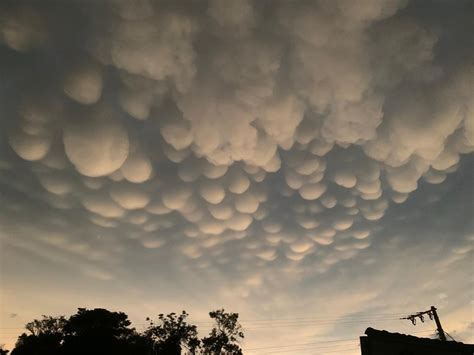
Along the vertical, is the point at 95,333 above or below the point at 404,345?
above

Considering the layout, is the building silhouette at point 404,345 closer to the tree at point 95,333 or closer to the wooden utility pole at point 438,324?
the wooden utility pole at point 438,324

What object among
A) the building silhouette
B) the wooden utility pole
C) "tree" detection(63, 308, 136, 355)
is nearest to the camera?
the building silhouette

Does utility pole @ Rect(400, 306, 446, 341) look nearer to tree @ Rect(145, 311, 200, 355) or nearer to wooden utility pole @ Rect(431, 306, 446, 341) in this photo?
wooden utility pole @ Rect(431, 306, 446, 341)

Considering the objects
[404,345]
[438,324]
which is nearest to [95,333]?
[404,345]

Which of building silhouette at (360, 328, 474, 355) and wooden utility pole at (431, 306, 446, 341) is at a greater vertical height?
wooden utility pole at (431, 306, 446, 341)

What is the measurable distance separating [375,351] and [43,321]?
72.4m

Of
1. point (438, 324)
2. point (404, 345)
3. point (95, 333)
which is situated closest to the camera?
point (404, 345)

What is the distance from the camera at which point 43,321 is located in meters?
64.9

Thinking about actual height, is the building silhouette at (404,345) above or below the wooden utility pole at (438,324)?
below

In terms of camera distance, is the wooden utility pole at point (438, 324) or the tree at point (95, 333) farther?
the tree at point (95, 333)

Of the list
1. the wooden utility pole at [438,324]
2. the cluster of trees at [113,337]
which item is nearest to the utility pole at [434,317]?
the wooden utility pole at [438,324]

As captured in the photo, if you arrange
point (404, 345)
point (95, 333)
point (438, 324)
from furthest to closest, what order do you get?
point (95, 333) < point (438, 324) < point (404, 345)

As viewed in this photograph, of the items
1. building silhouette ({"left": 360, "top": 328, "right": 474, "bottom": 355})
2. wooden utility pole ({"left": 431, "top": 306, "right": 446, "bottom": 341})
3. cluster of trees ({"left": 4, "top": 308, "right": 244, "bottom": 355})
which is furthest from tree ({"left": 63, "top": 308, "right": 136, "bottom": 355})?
wooden utility pole ({"left": 431, "top": 306, "right": 446, "bottom": 341})

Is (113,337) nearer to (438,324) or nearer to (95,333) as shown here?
(95,333)
